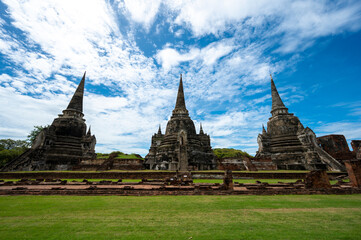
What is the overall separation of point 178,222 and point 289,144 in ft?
84.8

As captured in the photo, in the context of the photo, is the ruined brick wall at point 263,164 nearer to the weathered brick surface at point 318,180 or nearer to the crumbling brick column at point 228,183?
the weathered brick surface at point 318,180

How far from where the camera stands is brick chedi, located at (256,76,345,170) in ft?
68.3

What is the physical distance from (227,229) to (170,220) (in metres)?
1.34

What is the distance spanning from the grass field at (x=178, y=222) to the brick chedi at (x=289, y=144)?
64.1ft

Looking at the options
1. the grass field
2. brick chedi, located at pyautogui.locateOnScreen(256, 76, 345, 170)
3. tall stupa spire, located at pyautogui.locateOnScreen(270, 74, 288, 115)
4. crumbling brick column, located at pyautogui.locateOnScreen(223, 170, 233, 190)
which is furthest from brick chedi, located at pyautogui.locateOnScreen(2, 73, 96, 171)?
tall stupa spire, located at pyautogui.locateOnScreen(270, 74, 288, 115)

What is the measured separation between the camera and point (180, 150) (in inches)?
845

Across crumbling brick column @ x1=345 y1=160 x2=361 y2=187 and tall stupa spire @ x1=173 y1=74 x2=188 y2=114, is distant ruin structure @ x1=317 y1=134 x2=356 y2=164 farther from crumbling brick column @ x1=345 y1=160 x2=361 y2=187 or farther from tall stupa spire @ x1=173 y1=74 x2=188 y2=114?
tall stupa spire @ x1=173 y1=74 x2=188 y2=114

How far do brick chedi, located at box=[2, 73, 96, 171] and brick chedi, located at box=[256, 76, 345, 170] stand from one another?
26.6 m

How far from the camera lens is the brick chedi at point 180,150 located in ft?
69.7

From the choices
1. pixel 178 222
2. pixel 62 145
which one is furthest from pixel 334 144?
pixel 62 145

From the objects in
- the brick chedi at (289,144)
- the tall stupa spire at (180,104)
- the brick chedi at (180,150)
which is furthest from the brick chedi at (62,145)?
the brick chedi at (289,144)

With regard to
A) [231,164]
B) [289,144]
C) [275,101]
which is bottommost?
[231,164]

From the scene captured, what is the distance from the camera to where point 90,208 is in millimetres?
5176

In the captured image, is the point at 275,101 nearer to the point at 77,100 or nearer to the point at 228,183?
the point at 228,183
